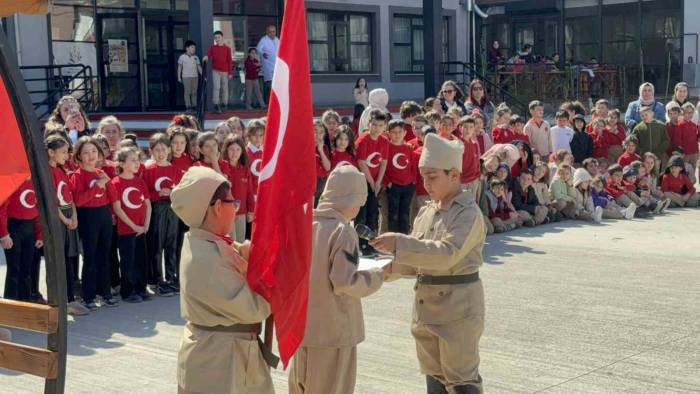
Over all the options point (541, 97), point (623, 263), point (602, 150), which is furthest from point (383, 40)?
point (623, 263)

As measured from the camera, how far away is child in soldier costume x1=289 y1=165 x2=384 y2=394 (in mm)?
5020

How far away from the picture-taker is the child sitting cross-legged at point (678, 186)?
15938 mm

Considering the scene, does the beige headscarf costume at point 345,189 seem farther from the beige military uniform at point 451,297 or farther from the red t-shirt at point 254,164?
the red t-shirt at point 254,164

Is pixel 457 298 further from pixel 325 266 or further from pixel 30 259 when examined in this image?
pixel 30 259

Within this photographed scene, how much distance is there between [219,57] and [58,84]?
3.20m

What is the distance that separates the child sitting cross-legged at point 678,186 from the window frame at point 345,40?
38.1 ft

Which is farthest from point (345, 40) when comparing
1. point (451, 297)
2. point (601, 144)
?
point (451, 297)

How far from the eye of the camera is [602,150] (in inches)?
650

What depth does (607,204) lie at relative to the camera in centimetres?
1480

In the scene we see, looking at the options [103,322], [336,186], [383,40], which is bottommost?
[103,322]

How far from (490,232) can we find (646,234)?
2034mm

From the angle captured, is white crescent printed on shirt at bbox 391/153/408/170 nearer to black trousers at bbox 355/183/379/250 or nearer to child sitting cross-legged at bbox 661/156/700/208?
black trousers at bbox 355/183/379/250

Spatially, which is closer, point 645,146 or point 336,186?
point 336,186

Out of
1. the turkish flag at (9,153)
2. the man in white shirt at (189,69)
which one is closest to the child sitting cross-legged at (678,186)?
the man in white shirt at (189,69)
